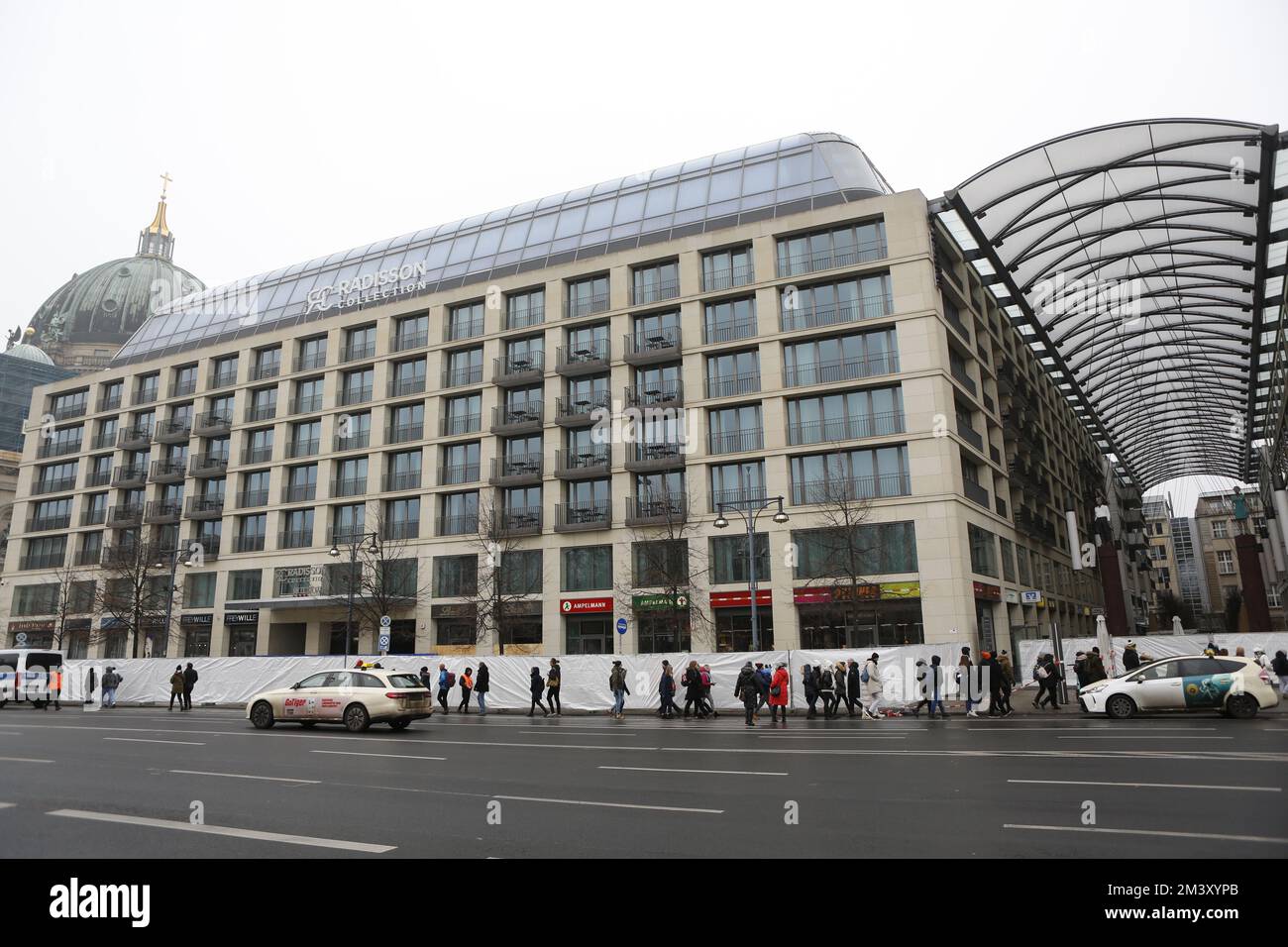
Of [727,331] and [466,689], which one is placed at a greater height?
[727,331]

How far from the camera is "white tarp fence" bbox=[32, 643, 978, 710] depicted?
24.2 m

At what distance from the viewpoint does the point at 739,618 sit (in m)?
35.3

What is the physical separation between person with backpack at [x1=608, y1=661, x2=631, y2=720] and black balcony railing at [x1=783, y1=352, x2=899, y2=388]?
55.9ft

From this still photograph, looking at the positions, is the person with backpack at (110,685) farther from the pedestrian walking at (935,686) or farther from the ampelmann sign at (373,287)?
the pedestrian walking at (935,686)

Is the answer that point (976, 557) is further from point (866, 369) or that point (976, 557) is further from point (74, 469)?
point (74, 469)

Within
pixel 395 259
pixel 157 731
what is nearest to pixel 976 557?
pixel 157 731

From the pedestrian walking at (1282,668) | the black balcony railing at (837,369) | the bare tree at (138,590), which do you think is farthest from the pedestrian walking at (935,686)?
the bare tree at (138,590)

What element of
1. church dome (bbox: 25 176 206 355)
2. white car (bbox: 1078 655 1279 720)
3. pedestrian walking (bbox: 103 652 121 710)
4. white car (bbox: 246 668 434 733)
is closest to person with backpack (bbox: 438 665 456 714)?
white car (bbox: 246 668 434 733)

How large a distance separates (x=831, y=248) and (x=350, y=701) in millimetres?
28530

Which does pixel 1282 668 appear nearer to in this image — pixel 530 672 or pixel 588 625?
pixel 530 672

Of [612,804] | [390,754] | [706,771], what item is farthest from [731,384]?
[612,804]

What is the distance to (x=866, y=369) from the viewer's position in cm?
3550

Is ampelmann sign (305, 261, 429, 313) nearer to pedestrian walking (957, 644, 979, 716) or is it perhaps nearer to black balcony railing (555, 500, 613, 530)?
black balcony railing (555, 500, 613, 530)

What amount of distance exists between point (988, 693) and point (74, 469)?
6259 cm
